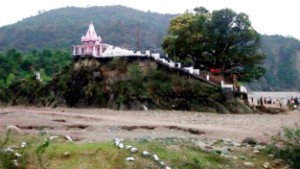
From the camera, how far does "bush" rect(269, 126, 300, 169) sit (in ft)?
39.6

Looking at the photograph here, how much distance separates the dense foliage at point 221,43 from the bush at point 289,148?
37142 mm

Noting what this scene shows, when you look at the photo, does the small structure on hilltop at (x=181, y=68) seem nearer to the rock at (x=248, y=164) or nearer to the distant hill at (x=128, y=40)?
the rock at (x=248, y=164)

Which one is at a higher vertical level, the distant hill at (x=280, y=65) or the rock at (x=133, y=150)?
the distant hill at (x=280, y=65)

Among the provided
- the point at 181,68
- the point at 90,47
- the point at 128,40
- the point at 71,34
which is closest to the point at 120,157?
the point at 181,68

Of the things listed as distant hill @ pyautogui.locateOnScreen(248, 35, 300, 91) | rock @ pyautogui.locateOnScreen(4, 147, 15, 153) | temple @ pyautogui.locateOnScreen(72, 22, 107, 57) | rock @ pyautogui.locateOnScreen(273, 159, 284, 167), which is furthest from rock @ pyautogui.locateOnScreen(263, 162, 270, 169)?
distant hill @ pyautogui.locateOnScreen(248, 35, 300, 91)

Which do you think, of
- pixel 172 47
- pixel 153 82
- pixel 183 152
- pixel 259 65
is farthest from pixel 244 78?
pixel 183 152

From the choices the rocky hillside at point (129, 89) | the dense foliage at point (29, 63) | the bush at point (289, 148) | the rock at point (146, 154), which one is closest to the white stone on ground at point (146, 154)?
the rock at point (146, 154)

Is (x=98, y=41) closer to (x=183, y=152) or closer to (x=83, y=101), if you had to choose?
(x=83, y=101)

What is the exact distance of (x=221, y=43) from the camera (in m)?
50.2

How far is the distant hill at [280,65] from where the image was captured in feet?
362

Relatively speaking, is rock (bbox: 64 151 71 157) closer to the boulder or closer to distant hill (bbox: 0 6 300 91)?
the boulder

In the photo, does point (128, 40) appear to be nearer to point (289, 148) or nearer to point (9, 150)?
point (289, 148)

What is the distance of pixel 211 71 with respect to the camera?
163ft

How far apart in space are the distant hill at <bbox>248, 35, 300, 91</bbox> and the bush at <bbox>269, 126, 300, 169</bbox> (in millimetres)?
91054
